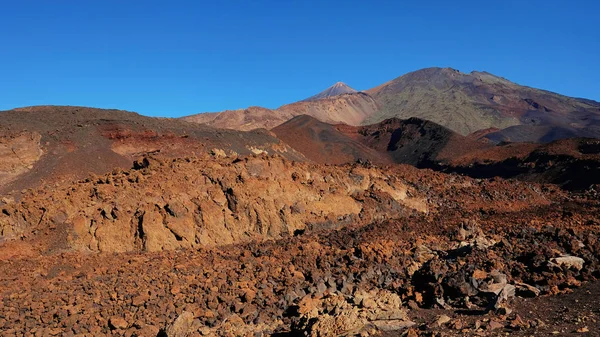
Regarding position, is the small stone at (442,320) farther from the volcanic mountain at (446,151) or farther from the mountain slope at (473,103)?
the mountain slope at (473,103)

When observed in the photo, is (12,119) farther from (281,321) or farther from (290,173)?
(281,321)

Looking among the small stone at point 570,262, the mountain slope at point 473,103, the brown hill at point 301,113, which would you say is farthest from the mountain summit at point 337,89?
the small stone at point 570,262

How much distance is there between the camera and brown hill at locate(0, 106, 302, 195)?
21181 millimetres

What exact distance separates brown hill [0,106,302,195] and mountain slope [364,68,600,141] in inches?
2087

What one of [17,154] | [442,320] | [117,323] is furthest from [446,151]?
[117,323]

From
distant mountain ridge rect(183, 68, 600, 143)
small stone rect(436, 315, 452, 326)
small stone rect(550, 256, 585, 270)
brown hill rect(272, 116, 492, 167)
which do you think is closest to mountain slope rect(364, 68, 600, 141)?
distant mountain ridge rect(183, 68, 600, 143)

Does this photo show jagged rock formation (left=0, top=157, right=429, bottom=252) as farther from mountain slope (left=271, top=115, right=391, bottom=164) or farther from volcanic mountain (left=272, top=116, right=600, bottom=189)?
mountain slope (left=271, top=115, right=391, bottom=164)

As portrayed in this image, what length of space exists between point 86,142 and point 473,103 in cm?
8815

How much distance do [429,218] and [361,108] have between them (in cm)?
8741

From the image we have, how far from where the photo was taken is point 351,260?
12.4 m

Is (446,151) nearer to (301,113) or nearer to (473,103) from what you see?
(301,113)

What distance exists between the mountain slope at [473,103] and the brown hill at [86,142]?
53020 mm

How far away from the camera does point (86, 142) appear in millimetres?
24281

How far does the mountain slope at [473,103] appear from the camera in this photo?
8238cm
